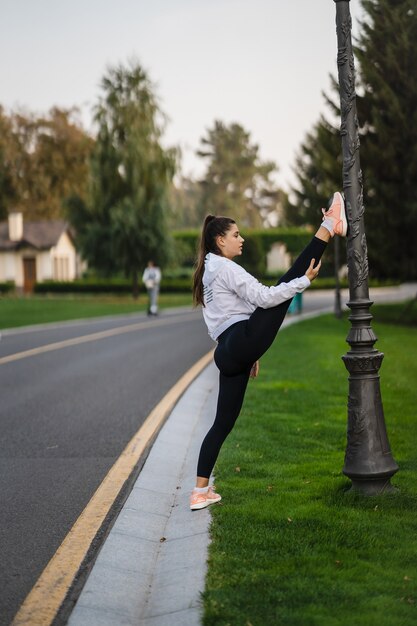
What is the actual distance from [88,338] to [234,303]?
15279 mm

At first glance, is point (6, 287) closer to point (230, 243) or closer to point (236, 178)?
point (236, 178)

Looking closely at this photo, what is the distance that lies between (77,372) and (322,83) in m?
14.6

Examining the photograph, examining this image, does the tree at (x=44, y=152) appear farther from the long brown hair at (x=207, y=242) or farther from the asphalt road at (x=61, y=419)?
the long brown hair at (x=207, y=242)

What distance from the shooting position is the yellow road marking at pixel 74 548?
3998 mm

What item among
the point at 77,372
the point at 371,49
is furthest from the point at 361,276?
the point at 371,49

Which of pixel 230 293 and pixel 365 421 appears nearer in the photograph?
pixel 230 293

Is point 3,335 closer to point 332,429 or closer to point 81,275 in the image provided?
point 332,429

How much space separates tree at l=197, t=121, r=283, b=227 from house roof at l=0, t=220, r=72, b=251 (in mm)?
23375

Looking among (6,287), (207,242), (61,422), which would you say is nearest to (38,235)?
(6,287)

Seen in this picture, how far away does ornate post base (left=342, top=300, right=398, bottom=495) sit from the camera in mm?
5727

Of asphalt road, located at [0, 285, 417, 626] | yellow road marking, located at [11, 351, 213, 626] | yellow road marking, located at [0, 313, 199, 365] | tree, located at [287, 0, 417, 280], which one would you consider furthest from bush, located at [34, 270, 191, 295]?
yellow road marking, located at [11, 351, 213, 626]

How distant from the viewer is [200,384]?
11898 millimetres

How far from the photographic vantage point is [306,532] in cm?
494

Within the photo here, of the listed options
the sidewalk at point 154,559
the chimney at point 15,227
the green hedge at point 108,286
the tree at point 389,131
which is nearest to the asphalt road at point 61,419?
the sidewalk at point 154,559
